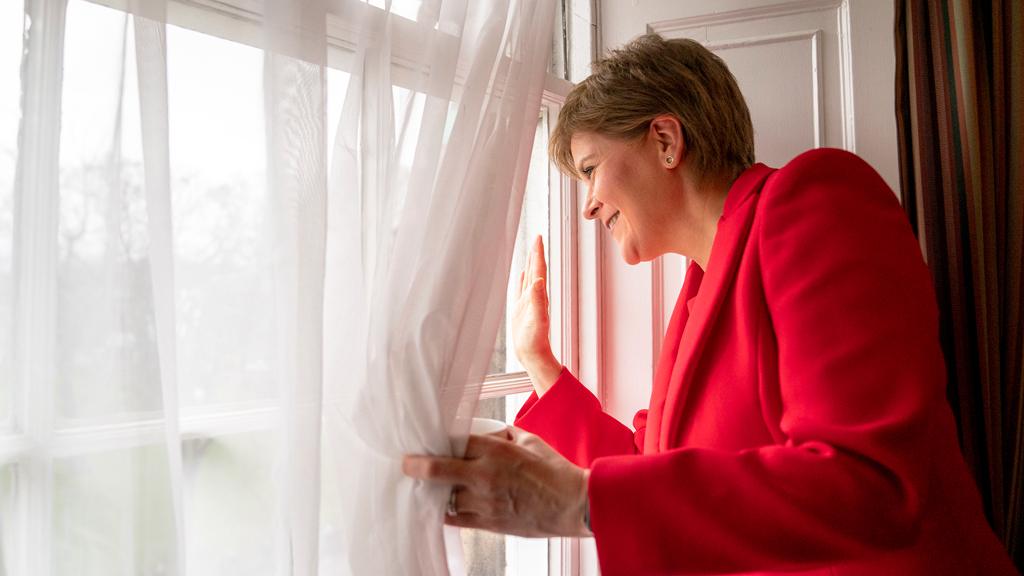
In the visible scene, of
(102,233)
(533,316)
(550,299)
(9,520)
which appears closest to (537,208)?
(550,299)

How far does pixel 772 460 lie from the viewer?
78 centimetres

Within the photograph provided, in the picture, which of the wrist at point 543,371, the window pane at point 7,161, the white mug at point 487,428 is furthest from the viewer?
the wrist at point 543,371

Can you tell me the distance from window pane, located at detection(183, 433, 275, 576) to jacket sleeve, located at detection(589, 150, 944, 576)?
0.34 m

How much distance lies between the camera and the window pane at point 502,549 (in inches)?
55.4

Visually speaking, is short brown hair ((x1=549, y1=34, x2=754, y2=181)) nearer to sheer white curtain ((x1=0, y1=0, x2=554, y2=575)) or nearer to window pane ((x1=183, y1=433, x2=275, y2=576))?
sheer white curtain ((x1=0, y1=0, x2=554, y2=575))

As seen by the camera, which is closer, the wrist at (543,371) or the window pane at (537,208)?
the wrist at (543,371)

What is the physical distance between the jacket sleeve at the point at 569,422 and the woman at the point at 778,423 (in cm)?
22

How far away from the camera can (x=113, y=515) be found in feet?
2.16

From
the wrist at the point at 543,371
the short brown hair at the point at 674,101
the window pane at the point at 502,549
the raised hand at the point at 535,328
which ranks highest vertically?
the short brown hair at the point at 674,101

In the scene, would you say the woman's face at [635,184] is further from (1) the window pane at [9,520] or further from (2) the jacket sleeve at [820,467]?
(1) the window pane at [9,520]

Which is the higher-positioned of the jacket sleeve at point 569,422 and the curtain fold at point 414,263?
the curtain fold at point 414,263

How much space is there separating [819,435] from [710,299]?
26cm

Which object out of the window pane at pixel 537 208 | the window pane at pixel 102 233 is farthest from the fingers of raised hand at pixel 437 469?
the window pane at pixel 537 208

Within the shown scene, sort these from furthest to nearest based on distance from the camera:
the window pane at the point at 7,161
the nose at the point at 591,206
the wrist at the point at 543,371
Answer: the wrist at the point at 543,371 → the nose at the point at 591,206 → the window pane at the point at 7,161
